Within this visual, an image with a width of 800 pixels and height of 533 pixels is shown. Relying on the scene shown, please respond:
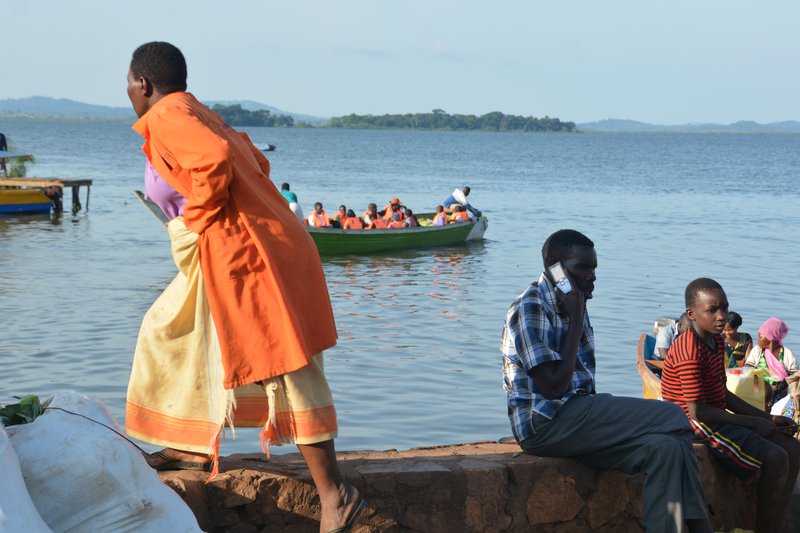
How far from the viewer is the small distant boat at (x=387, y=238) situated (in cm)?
2155

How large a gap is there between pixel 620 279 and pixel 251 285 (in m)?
16.8

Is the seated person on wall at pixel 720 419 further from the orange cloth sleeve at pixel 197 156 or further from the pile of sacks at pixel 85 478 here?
the pile of sacks at pixel 85 478

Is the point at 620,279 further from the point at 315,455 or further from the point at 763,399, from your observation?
the point at 315,455

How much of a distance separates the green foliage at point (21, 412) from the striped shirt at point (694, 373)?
9.12 feet

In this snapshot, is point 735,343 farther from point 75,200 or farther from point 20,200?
point 75,200

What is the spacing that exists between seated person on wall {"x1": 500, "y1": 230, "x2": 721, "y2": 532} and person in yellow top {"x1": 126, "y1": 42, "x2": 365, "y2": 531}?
0.87 meters

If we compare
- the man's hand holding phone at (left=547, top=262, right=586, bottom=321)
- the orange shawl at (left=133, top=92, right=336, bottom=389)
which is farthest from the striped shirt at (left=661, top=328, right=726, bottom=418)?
the orange shawl at (left=133, top=92, right=336, bottom=389)

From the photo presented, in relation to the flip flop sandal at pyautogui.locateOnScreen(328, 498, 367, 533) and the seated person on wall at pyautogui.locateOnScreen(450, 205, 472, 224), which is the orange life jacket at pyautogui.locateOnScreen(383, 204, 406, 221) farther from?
the flip flop sandal at pyautogui.locateOnScreen(328, 498, 367, 533)

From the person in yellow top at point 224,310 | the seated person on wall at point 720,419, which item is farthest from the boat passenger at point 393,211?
the person in yellow top at point 224,310

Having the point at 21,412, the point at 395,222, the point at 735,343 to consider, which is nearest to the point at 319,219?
the point at 395,222

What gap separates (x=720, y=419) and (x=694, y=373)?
0.77ft

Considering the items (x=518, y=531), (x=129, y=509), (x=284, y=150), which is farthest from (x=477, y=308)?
(x=284, y=150)

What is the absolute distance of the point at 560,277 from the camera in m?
4.30

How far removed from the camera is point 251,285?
3.62m
